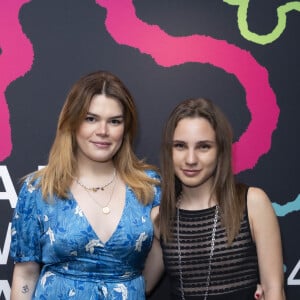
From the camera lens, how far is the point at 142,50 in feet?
6.75

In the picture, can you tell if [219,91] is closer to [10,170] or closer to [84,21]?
[84,21]

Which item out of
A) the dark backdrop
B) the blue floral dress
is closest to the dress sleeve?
the blue floral dress

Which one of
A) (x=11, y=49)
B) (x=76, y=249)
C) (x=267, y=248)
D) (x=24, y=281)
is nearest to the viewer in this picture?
(x=267, y=248)

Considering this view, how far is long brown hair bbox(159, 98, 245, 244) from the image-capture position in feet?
5.07

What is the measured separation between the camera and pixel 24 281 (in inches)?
68.7

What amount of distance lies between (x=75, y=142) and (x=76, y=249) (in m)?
0.38

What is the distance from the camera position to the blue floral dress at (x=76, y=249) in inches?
63.9

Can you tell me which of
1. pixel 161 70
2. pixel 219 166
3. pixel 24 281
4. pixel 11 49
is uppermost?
pixel 11 49

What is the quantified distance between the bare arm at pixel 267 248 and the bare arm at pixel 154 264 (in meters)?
0.37

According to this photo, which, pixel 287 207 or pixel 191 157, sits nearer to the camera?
pixel 191 157

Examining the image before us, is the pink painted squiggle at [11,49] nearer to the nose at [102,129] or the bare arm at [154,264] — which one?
the nose at [102,129]

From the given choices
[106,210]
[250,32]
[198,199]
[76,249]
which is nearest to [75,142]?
[106,210]

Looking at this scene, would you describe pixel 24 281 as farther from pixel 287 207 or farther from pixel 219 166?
pixel 287 207

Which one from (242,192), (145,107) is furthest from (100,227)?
(145,107)
